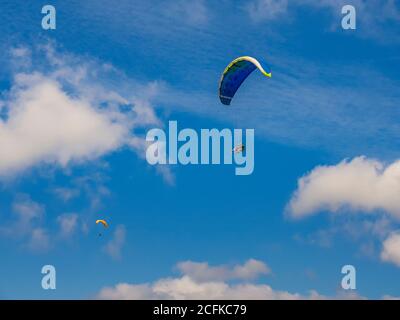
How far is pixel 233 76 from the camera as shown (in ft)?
291

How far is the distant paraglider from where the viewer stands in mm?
84781

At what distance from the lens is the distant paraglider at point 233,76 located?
8478 cm

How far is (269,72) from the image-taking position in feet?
248
